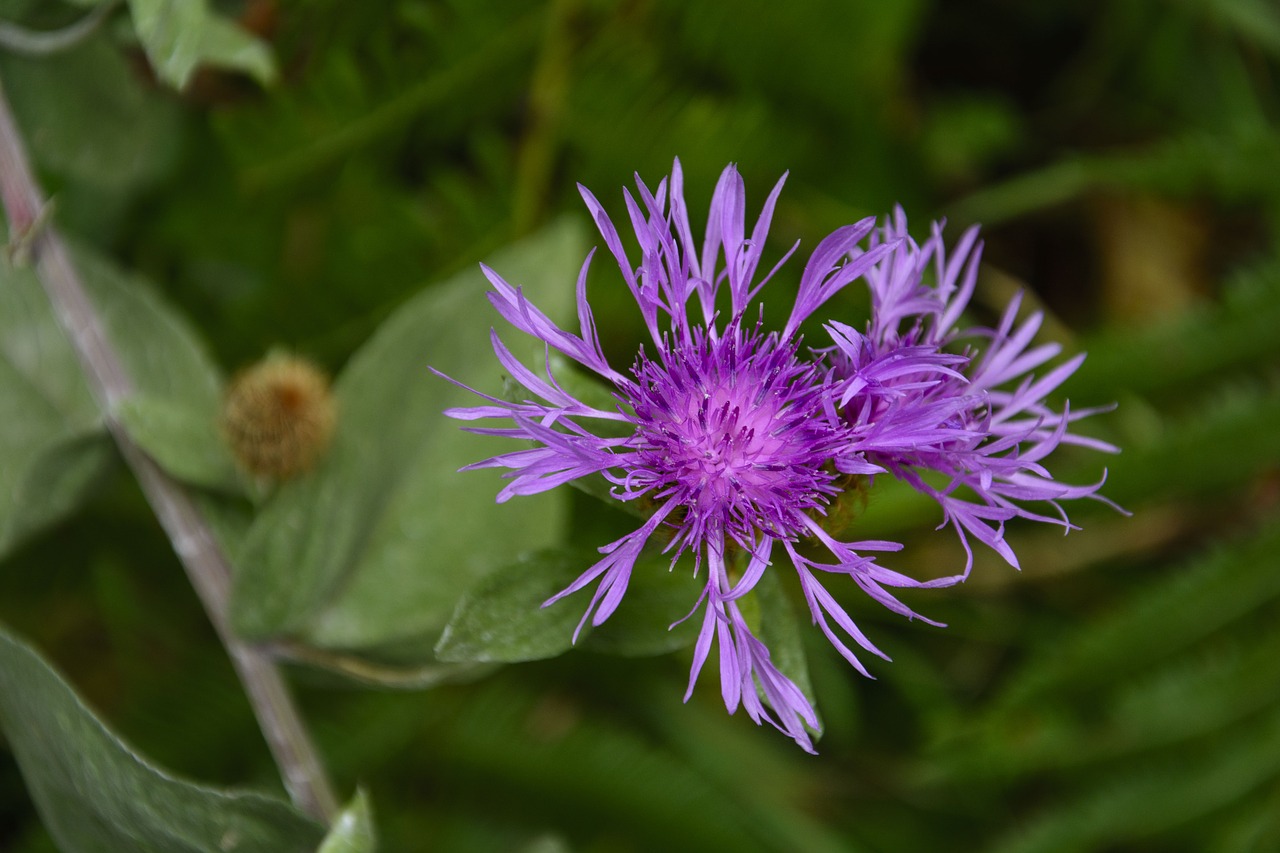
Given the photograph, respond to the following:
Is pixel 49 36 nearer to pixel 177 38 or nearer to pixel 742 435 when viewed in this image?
pixel 177 38

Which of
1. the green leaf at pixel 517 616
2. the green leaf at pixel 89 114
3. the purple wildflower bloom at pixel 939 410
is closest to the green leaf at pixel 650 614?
the green leaf at pixel 517 616

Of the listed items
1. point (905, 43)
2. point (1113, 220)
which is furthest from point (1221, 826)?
point (905, 43)

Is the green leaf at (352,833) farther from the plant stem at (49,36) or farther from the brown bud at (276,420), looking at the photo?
the plant stem at (49,36)

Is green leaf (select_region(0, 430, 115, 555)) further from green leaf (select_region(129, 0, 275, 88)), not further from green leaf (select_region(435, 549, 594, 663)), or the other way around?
green leaf (select_region(435, 549, 594, 663))

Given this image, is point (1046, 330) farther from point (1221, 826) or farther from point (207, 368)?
point (207, 368)


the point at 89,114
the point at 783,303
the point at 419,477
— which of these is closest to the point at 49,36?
the point at 89,114

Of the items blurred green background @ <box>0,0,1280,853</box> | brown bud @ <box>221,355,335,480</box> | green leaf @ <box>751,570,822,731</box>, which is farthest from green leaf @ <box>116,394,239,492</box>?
green leaf @ <box>751,570,822,731</box>

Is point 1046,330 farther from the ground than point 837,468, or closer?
farther from the ground
